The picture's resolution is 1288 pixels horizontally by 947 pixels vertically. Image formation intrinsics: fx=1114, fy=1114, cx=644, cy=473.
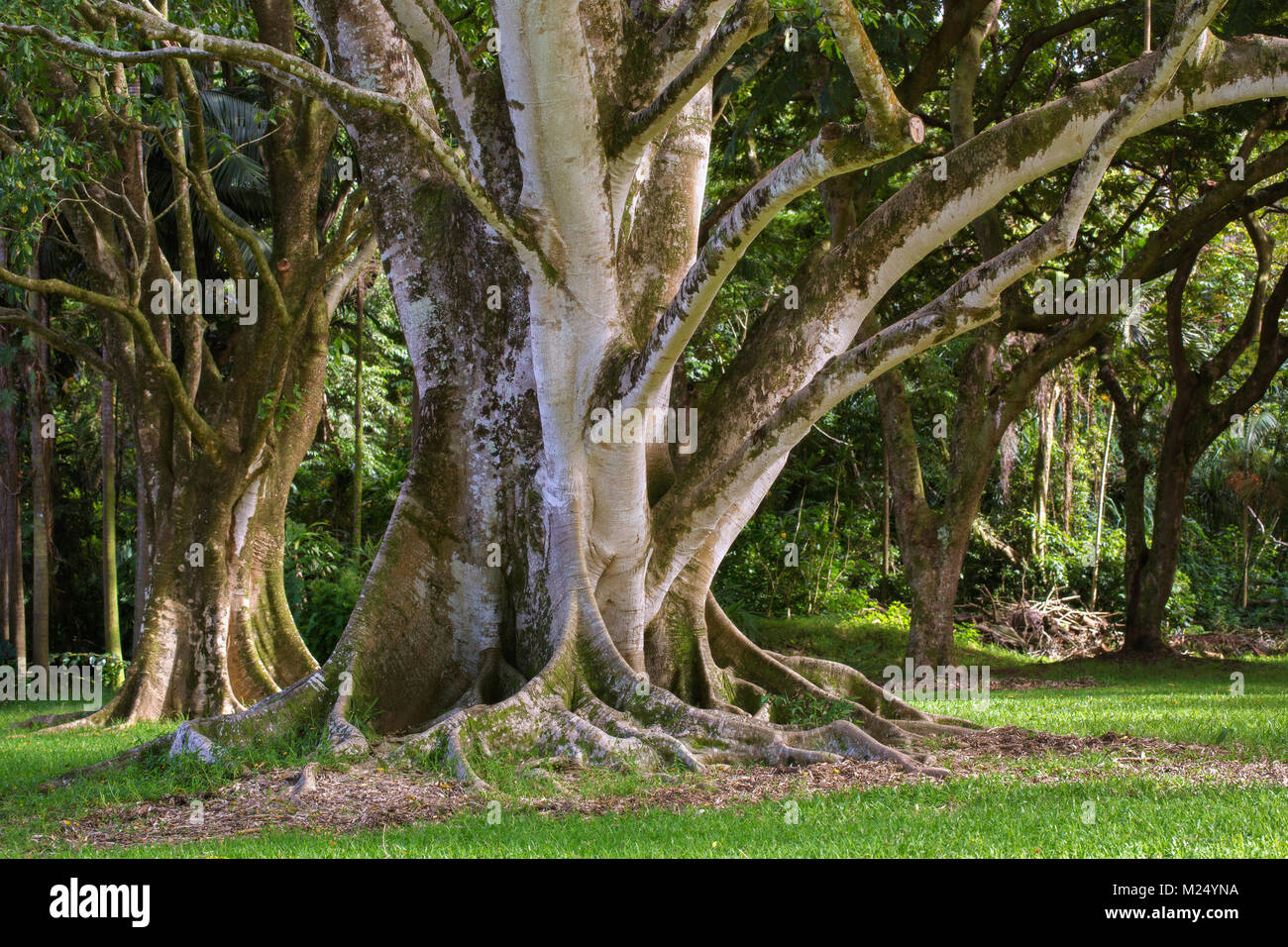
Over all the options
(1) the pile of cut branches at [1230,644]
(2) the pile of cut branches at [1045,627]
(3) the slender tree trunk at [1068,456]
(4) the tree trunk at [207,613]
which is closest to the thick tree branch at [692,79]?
(4) the tree trunk at [207,613]

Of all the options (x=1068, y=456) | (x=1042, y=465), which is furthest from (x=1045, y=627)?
(x=1068, y=456)

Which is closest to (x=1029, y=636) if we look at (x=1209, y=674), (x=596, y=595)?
(x=1209, y=674)

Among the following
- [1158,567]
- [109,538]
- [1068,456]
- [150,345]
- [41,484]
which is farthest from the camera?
[1068,456]

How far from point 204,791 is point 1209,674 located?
1189 centimetres

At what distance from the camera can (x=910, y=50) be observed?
535 inches

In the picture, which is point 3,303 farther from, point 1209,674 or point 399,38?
point 1209,674

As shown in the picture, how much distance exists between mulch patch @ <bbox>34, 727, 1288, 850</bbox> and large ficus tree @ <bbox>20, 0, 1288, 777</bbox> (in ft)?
1.18

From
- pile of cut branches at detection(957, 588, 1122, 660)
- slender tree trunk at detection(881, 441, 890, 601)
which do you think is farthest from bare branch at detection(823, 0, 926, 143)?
slender tree trunk at detection(881, 441, 890, 601)

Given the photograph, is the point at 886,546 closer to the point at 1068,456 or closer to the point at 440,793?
the point at 1068,456

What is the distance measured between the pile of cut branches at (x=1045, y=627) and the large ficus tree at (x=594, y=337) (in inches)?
432

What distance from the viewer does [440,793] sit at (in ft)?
18.8

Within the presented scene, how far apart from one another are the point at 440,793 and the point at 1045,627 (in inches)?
612

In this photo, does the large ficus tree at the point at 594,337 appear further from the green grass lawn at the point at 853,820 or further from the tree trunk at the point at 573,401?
the green grass lawn at the point at 853,820

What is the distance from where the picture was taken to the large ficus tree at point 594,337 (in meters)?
6.53
